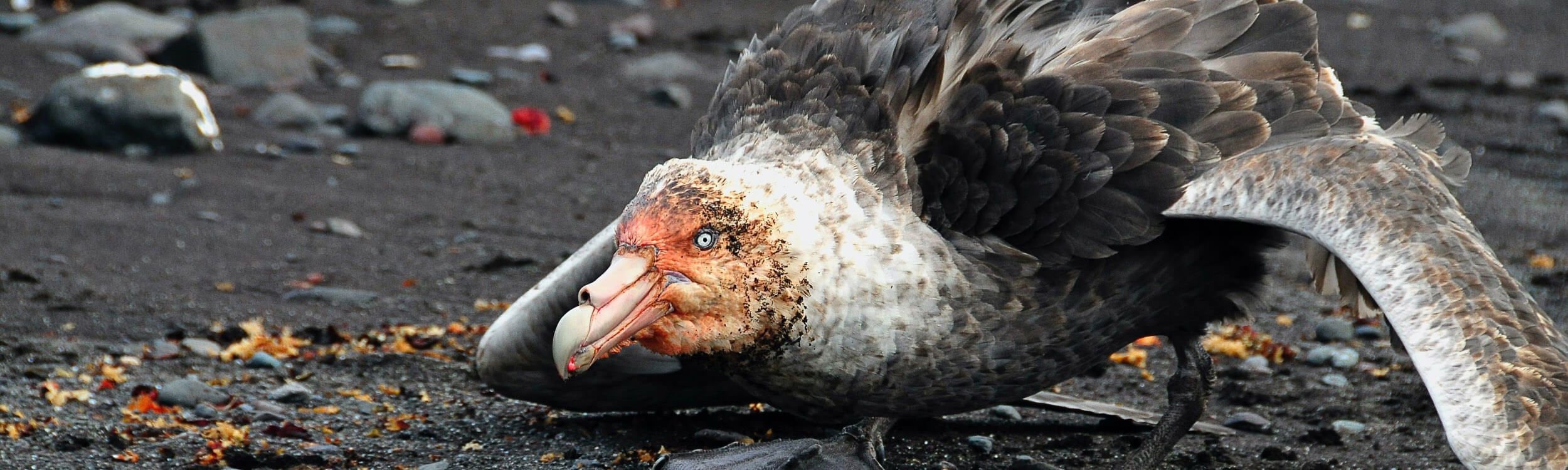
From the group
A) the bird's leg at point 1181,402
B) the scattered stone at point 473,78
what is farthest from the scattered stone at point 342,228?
the bird's leg at point 1181,402

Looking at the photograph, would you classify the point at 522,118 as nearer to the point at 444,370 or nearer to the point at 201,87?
the point at 201,87

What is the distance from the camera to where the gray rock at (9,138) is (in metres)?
7.32

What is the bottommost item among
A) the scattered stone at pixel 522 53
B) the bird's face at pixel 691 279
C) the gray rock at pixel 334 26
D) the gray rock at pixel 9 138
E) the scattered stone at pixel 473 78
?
the gray rock at pixel 9 138

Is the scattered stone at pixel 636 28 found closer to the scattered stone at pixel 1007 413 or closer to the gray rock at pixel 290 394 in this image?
the gray rock at pixel 290 394

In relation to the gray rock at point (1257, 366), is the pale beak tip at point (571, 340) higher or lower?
higher

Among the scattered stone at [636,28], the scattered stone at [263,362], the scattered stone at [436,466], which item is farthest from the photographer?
the scattered stone at [636,28]

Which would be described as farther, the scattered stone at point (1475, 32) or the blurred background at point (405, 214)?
the scattered stone at point (1475, 32)

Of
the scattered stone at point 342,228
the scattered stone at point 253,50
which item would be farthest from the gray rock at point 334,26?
the scattered stone at point 342,228

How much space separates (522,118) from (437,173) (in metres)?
1.06

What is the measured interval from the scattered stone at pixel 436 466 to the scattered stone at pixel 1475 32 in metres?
9.18

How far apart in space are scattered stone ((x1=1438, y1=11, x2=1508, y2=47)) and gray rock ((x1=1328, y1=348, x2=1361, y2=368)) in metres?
6.50

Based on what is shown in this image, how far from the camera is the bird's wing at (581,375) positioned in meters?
4.50

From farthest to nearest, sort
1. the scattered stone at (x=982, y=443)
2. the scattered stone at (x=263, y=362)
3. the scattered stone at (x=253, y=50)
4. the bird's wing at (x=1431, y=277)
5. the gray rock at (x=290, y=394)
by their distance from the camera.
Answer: the scattered stone at (x=253, y=50) < the scattered stone at (x=263, y=362) < the gray rock at (x=290, y=394) < the scattered stone at (x=982, y=443) < the bird's wing at (x=1431, y=277)

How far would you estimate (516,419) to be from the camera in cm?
491
